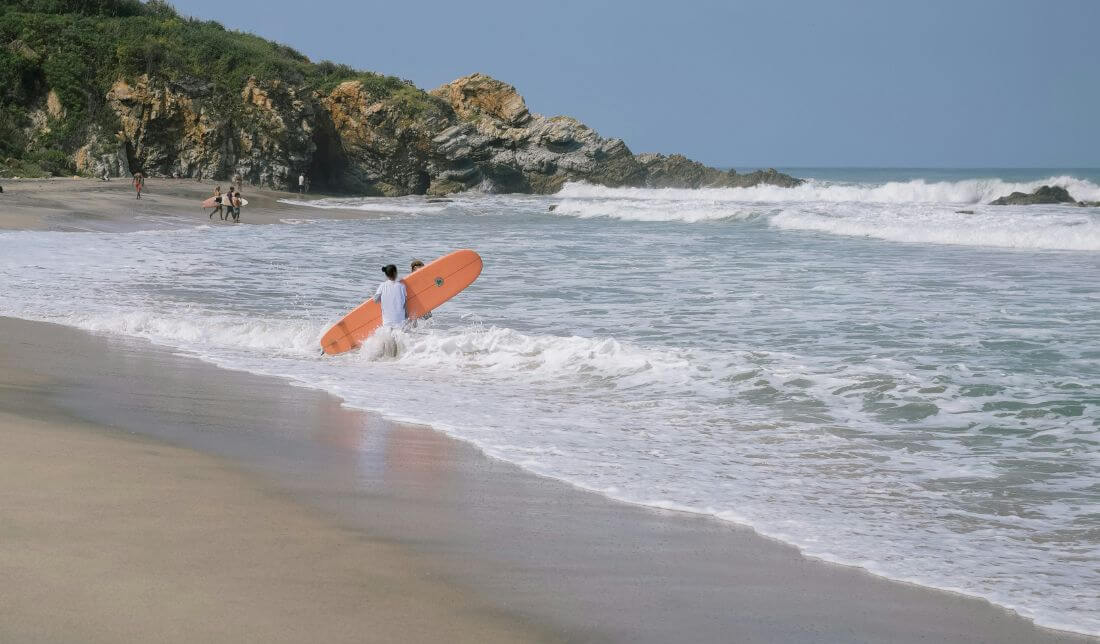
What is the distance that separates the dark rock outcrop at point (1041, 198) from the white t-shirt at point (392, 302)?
3751 centimetres

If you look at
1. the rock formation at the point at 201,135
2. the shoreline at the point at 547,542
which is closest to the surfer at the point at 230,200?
the rock formation at the point at 201,135

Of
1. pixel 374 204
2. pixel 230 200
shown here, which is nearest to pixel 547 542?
pixel 230 200

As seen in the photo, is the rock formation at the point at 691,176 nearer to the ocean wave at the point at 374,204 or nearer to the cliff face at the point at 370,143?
the cliff face at the point at 370,143

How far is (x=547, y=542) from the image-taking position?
14.3 ft

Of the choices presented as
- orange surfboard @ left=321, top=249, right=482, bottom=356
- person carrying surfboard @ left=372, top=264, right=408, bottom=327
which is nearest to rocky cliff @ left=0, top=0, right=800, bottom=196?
orange surfboard @ left=321, top=249, right=482, bottom=356

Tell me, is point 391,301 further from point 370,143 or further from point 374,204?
point 370,143

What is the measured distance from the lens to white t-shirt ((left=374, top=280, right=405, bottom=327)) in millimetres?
10922

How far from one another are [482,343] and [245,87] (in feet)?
146

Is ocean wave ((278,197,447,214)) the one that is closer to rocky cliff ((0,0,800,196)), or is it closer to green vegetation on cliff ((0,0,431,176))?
rocky cliff ((0,0,800,196))

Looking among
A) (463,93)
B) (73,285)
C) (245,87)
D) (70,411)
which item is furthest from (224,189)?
(70,411)

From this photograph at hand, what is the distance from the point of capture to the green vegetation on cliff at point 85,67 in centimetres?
4453

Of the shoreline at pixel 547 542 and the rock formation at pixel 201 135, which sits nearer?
the shoreline at pixel 547 542

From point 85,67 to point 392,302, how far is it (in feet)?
140

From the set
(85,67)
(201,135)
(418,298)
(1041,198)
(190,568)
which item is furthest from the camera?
(201,135)
